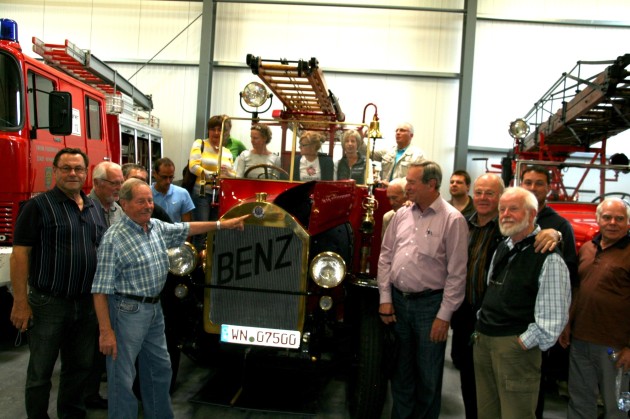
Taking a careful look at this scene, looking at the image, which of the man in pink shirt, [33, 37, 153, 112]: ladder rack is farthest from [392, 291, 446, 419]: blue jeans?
[33, 37, 153, 112]: ladder rack

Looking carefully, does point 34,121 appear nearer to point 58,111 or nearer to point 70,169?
point 58,111

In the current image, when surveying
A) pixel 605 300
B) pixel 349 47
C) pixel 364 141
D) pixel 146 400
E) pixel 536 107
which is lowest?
pixel 146 400

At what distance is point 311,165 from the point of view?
5.07 meters

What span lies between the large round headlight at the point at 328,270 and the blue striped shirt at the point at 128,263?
1016 mm

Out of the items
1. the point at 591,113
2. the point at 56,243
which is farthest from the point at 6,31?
the point at 591,113

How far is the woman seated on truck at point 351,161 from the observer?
5.05m

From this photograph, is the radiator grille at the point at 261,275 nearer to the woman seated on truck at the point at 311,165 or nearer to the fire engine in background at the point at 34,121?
the woman seated on truck at the point at 311,165

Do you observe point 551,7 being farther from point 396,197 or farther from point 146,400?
point 146,400

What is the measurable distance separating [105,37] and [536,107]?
9508 mm

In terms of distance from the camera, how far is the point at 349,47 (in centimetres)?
1241

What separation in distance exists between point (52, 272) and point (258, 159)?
7.55 ft

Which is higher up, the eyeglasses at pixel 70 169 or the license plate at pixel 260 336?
the eyeglasses at pixel 70 169

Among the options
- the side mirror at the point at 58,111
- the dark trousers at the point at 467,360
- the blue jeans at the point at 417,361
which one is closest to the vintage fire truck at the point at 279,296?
the blue jeans at the point at 417,361

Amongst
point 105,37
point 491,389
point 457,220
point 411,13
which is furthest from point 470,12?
point 491,389
